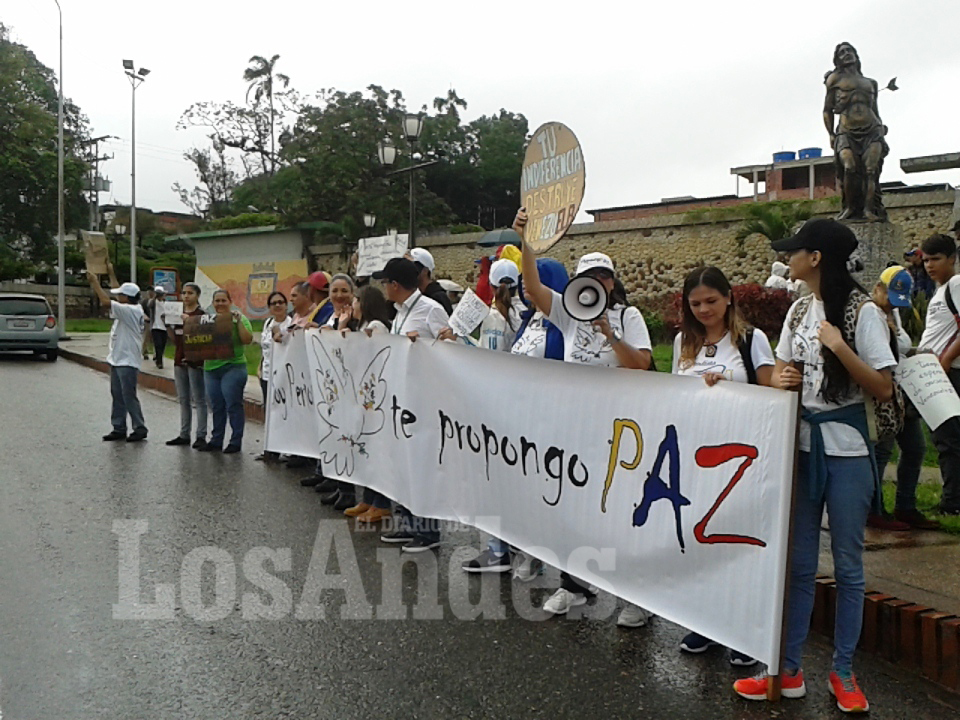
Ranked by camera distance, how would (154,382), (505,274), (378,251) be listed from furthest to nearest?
(154,382), (378,251), (505,274)

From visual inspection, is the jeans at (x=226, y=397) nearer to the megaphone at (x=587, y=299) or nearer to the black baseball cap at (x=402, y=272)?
the black baseball cap at (x=402, y=272)

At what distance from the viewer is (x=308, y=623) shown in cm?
454

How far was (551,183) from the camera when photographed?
4629 mm

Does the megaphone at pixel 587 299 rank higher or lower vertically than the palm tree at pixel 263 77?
lower

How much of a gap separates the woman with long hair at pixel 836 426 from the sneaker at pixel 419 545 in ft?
8.69

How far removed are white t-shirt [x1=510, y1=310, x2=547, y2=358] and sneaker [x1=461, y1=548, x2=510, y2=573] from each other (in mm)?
1210

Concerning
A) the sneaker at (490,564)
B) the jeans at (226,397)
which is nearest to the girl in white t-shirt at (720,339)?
the sneaker at (490,564)

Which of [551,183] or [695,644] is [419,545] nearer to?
[695,644]

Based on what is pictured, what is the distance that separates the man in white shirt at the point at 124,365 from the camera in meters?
10.3

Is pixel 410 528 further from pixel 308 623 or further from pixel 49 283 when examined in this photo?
pixel 49 283

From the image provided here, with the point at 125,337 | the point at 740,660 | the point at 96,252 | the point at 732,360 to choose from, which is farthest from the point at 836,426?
the point at 96,252

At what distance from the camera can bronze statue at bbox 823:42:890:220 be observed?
16094mm

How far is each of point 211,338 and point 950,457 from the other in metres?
6.62

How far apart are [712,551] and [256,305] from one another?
35.3 meters
